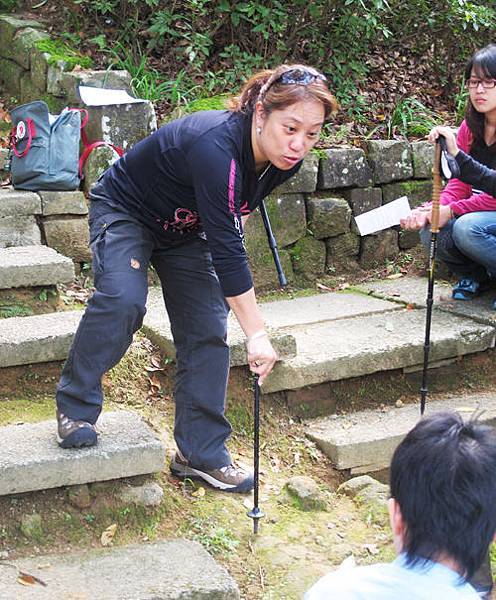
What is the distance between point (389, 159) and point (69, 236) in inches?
87.4

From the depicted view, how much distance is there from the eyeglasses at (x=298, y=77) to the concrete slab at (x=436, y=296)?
2.58 m

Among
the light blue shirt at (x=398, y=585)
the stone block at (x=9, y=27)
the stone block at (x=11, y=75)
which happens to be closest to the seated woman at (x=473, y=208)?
the stone block at (x=11, y=75)

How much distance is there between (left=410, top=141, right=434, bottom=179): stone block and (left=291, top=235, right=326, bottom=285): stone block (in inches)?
33.4

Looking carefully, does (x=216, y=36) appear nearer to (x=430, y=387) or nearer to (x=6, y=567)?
(x=430, y=387)

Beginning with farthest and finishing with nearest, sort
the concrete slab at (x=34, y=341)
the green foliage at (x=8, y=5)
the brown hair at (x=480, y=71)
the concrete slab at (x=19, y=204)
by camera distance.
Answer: the green foliage at (x=8, y=5), the concrete slab at (x=19, y=204), the brown hair at (x=480, y=71), the concrete slab at (x=34, y=341)

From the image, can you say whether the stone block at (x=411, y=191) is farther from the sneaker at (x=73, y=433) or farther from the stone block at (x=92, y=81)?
the sneaker at (x=73, y=433)

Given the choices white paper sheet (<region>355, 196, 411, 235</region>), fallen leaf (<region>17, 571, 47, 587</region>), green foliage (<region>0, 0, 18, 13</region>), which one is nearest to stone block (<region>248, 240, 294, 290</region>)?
white paper sheet (<region>355, 196, 411, 235</region>)

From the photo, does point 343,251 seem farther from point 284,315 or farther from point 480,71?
point 480,71

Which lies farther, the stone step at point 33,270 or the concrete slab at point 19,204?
the concrete slab at point 19,204

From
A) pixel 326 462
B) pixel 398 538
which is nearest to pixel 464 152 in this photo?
pixel 326 462

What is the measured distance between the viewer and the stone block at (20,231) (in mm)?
5050

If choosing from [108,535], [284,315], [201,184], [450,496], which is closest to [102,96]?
[284,315]

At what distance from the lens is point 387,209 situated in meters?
5.79

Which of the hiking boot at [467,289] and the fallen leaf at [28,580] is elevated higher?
the hiking boot at [467,289]
